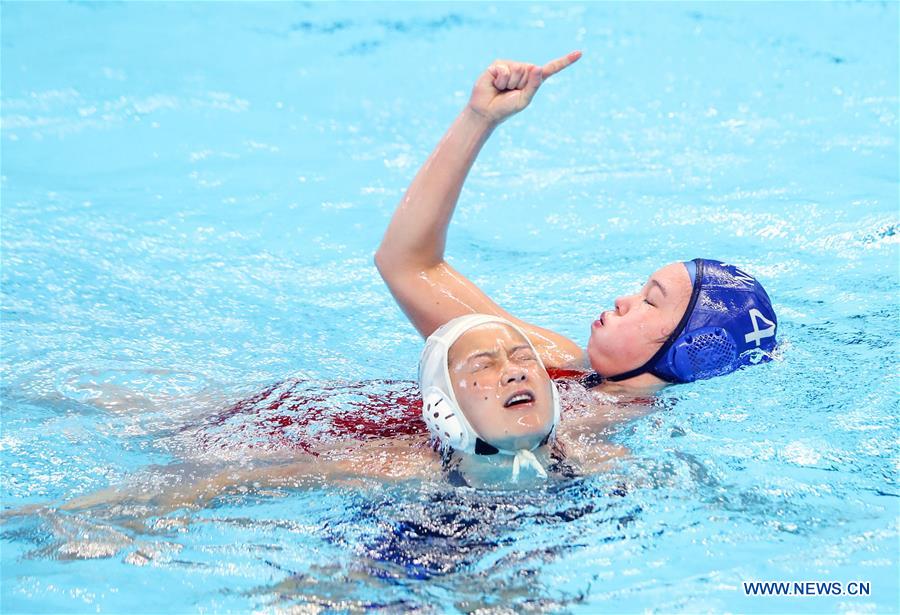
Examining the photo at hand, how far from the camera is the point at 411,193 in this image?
3.98 m

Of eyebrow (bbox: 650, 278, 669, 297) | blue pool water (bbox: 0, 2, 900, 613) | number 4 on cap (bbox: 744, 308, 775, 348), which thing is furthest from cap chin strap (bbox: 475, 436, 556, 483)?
number 4 on cap (bbox: 744, 308, 775, 348)

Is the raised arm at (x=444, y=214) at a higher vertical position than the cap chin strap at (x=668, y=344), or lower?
higher

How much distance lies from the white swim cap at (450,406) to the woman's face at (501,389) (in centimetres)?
2

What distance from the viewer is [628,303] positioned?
416 centimetres

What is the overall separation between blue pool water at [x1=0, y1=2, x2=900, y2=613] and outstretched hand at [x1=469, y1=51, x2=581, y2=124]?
4.12ft

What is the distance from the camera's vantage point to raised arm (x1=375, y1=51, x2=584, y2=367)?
3773mm

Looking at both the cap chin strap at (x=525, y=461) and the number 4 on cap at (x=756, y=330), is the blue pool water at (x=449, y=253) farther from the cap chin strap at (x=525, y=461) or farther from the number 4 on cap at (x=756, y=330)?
the number 4 on cap at (x=756, y=330)

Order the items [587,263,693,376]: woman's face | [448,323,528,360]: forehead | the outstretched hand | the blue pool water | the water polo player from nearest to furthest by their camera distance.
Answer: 1. the blue pool water
2. [448,323,528,360]: forehead
3. the outstretched hand
4. the water polo player
5. [587,263,693,376]: woman's face

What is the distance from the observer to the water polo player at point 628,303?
3955mm

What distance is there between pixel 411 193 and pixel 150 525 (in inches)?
58.7

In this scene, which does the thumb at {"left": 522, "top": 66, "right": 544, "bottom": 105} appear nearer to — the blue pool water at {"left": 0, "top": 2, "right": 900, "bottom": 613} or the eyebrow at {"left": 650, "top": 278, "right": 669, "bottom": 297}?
the eyebrow at {"left": 650, "top": 278, "right": 669, "bottom": 297}

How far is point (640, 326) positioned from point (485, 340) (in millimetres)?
849

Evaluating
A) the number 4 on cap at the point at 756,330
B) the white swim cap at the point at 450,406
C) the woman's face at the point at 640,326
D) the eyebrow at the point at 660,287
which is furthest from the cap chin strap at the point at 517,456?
the number 4 on cap at the point at 756,330

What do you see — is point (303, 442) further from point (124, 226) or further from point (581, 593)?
point (124, 226)
